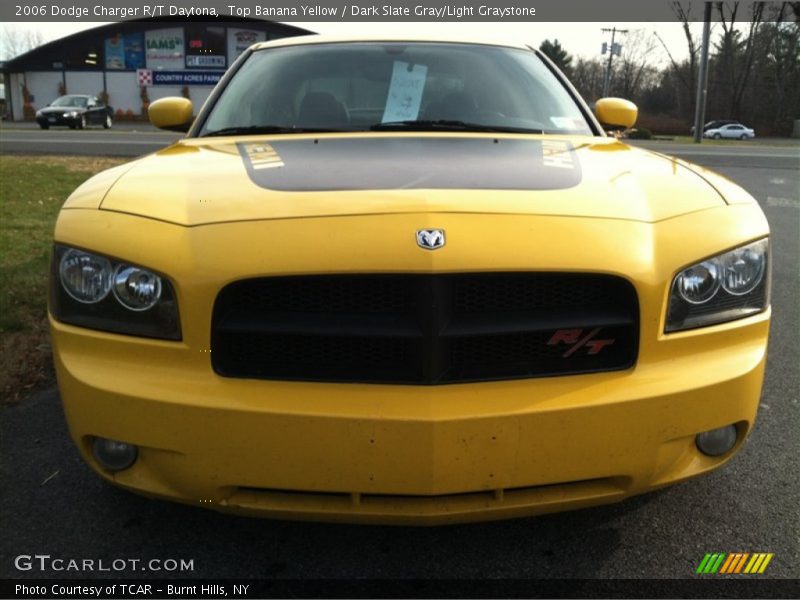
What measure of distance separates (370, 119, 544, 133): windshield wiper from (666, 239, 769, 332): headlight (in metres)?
1.17

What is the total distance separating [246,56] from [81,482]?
7.16ft

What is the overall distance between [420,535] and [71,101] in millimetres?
33106

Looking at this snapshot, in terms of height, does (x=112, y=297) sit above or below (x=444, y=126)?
below

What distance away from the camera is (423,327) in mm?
1666

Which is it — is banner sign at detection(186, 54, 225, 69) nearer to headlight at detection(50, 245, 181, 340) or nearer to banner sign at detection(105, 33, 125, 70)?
banner sign at detection(105, 33, 125, 70)

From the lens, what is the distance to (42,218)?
255 inches

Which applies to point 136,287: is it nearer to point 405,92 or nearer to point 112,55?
point 405,92

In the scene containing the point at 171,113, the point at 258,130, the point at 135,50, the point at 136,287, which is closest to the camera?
the point at 136,287

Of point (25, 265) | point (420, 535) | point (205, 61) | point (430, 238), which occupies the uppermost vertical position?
point (205, 61)

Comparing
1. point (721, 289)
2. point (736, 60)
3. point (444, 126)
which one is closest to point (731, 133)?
point (736, 60)

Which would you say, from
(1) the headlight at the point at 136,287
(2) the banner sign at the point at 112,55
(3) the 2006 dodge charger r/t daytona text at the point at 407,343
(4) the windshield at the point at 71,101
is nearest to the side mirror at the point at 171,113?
(3) the 2006 dodge charger r/t daytona text at the point at 407,343

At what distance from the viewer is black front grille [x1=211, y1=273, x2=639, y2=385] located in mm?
1683

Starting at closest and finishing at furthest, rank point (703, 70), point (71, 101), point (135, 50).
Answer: point (703, 70) < point (71, 101) < point (135, 50)

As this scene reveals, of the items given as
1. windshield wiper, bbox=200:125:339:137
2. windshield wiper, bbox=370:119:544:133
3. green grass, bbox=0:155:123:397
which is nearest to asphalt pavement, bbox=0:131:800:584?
green grass, bbox=0:155:123:397
